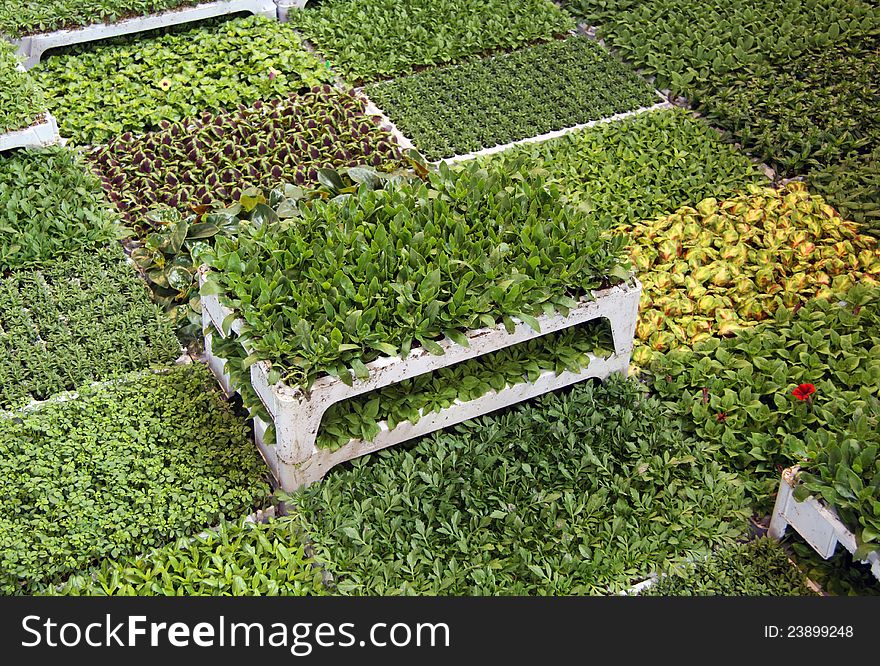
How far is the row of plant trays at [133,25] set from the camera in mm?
7719

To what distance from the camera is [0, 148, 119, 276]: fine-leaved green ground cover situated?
6.11 metres

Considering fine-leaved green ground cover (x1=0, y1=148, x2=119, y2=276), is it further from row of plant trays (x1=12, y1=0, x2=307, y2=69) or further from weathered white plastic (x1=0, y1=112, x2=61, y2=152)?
row of plant trays (x1=12, y1=0, x2=307, y2=69)

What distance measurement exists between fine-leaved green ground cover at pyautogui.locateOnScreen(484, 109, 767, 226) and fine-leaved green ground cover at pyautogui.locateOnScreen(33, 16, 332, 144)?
1924 millimetres

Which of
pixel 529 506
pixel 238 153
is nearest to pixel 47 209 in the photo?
pixel 238 153


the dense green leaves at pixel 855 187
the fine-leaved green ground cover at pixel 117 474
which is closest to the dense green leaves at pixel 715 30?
the dense green leaves at pixel 855 187

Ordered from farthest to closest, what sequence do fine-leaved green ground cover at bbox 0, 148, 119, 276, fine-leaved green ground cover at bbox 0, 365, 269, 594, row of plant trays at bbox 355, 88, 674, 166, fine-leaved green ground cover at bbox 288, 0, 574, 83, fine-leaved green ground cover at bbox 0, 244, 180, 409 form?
1. fine-leaved green ground cover at bbox 288, 0, 574, 83
2. row of plant trays at bbox 355, 88, 674, 166
3. fine-leaved green ground cover at bbox 0, 148, 119, 276
4. fine-leaved green ground cover at bbox 0, 244, 180, 409
5. fine-leaved green ground cover at bbox 0, 365, 269, 594

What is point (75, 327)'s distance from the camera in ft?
18.6

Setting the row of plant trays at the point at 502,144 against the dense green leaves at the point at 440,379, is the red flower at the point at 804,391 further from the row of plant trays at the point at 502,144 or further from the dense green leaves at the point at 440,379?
the row of plant trays at the point at 502,144

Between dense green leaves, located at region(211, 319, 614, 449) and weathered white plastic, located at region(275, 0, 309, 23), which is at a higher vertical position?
weathered white plastic, located at region(275, 0, 309, 23)

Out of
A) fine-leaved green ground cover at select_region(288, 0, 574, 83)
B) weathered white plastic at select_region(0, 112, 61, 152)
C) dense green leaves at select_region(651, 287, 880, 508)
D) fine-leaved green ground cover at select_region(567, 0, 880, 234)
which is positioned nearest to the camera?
dense green leaves at select_region(651, 287, 880, 508)

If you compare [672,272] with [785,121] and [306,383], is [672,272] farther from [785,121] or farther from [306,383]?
[306,383]

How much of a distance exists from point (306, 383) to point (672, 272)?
2.61m

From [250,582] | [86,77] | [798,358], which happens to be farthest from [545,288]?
[86,77]

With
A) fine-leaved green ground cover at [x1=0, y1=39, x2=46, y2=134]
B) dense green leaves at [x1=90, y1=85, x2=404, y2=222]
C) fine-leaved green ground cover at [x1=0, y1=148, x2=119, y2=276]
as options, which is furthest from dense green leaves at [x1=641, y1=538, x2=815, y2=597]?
fine-leaved green ground cover at [x1=0, y1=39, x2=46, y2=134]
